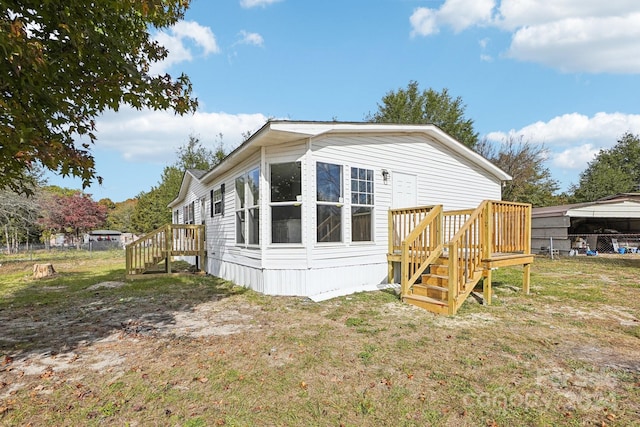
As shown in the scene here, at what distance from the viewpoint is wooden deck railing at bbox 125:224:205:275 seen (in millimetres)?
10312

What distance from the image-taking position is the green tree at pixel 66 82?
2.99 meters

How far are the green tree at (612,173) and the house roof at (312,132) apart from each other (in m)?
29.5

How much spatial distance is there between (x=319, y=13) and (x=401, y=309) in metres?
10.0

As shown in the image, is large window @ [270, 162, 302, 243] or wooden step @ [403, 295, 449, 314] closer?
wooden step @ [403, 295, 449, 314]

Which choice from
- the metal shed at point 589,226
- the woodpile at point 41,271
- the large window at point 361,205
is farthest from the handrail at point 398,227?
the woodpile at point 41,271

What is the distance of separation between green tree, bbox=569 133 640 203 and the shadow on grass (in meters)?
36.4

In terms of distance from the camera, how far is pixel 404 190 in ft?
28.4

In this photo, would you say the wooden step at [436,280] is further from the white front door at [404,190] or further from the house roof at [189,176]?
the house roof at [189,176]

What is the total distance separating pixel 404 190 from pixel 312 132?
10.5ft

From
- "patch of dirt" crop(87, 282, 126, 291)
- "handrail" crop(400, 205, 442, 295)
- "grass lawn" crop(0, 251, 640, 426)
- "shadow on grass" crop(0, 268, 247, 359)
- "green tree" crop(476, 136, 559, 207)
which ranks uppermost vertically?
"green tree" crop(476, 136, 559, 207)

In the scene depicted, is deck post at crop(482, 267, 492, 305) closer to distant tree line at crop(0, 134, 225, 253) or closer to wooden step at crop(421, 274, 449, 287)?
wooden step at crop(421, 274, 449, 287)

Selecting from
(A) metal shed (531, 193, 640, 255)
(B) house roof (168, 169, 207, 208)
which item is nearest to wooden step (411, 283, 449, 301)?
(B) house roof (168, 169, 207, 208)

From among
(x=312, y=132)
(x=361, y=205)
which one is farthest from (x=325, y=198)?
(x=312, y=132)

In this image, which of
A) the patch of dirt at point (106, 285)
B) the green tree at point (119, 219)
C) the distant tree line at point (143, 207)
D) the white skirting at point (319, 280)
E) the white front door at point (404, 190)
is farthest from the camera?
the green tree at point (119, 219)
